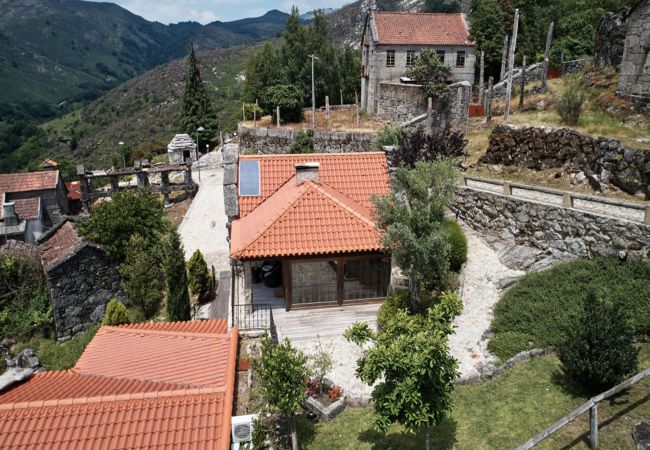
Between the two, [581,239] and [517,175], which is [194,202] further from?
[581,239]

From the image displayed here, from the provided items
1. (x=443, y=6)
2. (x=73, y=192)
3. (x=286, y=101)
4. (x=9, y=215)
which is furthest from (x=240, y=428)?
(x=443, y=6)

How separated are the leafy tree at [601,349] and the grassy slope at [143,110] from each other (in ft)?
256

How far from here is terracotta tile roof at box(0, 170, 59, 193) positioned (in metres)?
37.4

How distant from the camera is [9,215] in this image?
33031 millimetres

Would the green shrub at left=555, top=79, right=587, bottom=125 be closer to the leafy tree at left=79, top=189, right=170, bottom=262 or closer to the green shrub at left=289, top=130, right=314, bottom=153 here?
the green shrub at left=289, top=130, right=314, bottom=153

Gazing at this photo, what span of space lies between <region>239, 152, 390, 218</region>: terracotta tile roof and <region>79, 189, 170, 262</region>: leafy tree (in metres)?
6.58

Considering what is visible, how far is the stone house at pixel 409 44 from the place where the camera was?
118ft

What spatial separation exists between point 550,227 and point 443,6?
90.1 meters

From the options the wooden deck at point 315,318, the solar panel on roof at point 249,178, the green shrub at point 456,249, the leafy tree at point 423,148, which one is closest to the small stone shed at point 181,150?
the solar panel on roof at point 249,178

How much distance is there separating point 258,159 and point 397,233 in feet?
26.4

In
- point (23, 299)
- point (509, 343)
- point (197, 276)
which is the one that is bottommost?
point (23, 299)

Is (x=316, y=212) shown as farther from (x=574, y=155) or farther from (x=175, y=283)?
(x=574, y=155)

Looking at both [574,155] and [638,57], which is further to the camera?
[638,57]

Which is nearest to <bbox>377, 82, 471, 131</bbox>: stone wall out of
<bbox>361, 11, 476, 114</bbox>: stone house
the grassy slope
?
<bbox>361, 11, 476, 114</bbox>: stone house
